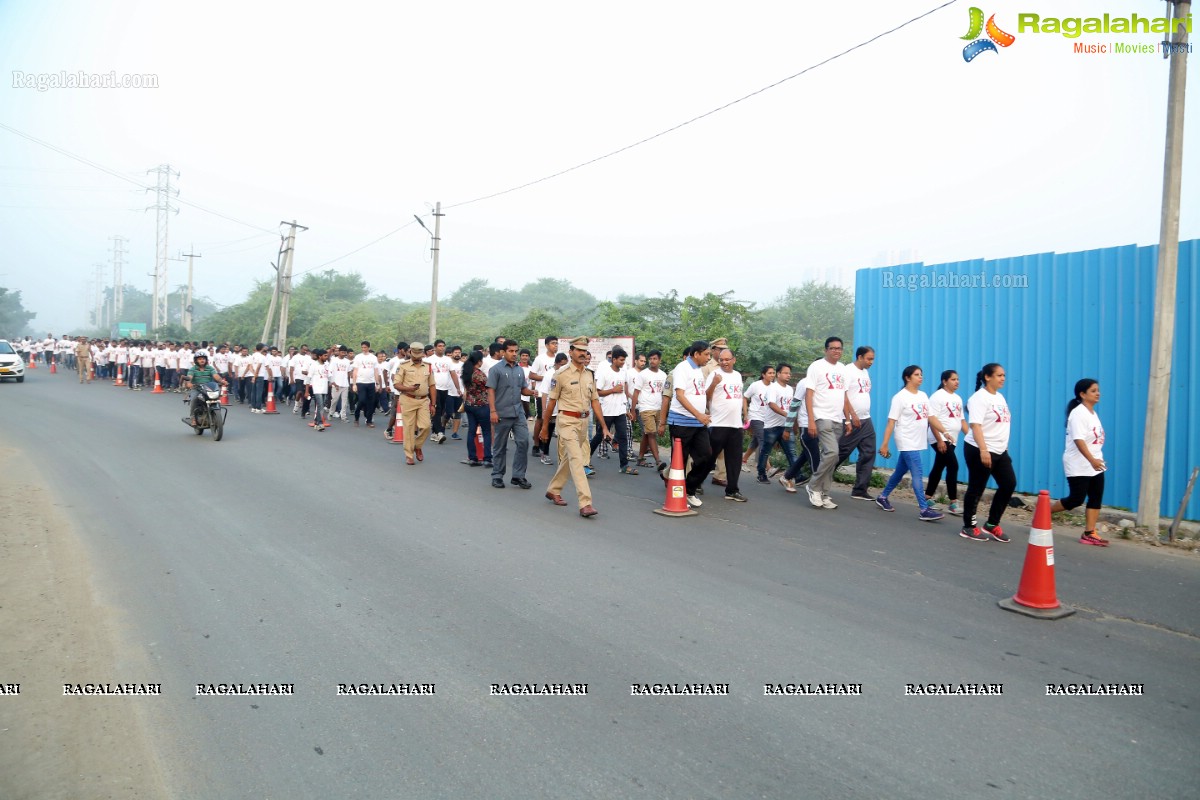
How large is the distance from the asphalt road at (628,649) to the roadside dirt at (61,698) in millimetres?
135

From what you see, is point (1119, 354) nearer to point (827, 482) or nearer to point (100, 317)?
point (827, 482)

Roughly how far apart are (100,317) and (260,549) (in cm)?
14598

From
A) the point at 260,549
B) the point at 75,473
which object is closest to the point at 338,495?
the point at 260,549

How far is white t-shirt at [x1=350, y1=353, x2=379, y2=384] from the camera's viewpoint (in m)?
16.2

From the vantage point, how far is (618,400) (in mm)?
11461

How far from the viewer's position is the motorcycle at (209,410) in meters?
13.6

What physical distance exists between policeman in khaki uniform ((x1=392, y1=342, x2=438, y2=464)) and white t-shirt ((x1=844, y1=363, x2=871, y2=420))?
252 inches

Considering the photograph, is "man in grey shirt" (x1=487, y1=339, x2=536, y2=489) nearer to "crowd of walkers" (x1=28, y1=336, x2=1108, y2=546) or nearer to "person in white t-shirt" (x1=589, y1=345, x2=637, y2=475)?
"crowd of walkers" (x1=28, y1=336, x2=1108, y2=546)

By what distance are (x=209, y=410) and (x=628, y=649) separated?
12048 mm

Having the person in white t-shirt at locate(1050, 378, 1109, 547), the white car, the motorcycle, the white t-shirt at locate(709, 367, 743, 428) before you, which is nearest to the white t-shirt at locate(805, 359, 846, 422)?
the white t-shirt at locate(709, 367, 743, 428)

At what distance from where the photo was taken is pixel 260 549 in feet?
21.1

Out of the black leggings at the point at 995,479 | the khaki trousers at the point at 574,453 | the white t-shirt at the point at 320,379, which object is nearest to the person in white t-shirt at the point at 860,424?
the black leggings at the point at 995,479

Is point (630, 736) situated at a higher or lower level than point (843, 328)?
lower

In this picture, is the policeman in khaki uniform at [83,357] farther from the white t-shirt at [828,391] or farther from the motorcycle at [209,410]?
the white t-shirt at [828,391]
